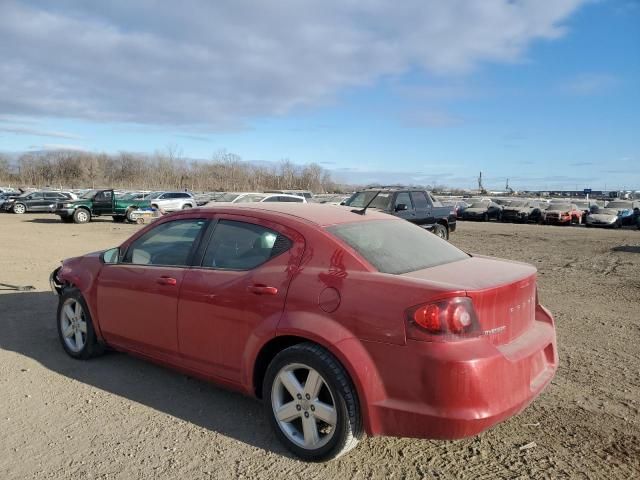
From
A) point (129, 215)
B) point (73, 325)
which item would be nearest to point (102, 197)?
point (129, 215)

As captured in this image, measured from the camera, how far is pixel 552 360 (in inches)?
141

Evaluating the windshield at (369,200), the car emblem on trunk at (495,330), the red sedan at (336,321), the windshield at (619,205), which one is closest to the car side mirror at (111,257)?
the red sedan at (336,321)

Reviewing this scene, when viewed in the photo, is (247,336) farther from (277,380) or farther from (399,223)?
(399,223)

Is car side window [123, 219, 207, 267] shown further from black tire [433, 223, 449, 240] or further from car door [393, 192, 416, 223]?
black tire [433, 223, 449, 240]

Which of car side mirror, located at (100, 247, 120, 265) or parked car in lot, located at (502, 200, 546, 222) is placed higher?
car side mirror, located at (100, 247, 120, 265)

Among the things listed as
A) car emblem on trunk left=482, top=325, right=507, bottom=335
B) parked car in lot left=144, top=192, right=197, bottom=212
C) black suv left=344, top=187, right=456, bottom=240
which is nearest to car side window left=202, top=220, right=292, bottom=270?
car emblem on trunk left=482, top=325, right=507, bottom=335

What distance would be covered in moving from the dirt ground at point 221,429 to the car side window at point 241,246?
1.11 m

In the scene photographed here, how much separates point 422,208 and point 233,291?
13.5 m

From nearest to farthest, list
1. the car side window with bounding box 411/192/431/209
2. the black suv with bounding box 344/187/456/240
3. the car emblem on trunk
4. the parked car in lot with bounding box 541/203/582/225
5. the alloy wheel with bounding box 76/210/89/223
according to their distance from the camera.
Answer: the car emblem on trunk < the black suv with bounding box 344/187/456/240 < the car side window with bounding box 411/192/431/209 < the alloy wheel with bounding box 76/210/89/223 < the parked car in lot with bounding box 541/203/582/225

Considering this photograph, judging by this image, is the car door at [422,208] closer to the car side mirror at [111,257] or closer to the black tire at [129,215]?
the car side mirror at [111,257]

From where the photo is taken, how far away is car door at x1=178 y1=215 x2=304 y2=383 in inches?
137

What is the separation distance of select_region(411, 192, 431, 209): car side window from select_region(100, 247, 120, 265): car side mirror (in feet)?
41.3

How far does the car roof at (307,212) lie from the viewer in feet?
12.3

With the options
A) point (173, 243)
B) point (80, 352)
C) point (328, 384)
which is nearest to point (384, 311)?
point (328, 384)
